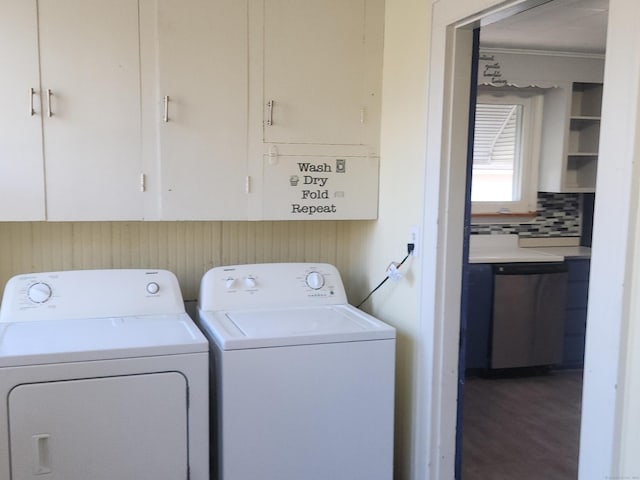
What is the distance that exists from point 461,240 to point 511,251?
2.25 m

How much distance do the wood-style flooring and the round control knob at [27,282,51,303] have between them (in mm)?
1990

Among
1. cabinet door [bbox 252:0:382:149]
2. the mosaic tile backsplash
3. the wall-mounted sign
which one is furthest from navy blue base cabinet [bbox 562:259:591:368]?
cabinet door [bbox 252:0:382:149]

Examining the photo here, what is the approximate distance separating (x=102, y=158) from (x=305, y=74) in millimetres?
892

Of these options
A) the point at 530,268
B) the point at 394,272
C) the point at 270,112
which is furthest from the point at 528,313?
the point at 270,112

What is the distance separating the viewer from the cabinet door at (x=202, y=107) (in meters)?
2.42

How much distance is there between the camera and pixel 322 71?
2.61 meters

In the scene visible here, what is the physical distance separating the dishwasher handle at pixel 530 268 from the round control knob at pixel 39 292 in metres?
2.70

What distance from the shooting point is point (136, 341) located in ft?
6.84

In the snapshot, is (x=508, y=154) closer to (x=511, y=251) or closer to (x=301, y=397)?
(x=511, y=251)

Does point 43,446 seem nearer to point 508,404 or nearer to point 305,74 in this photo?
point 305,74

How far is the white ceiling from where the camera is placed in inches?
130

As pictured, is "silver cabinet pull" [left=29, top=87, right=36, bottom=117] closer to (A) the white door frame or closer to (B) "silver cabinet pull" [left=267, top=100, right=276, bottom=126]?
(B) "silver cabinet pull" [left=267, top=100, right=276, bottom=126]

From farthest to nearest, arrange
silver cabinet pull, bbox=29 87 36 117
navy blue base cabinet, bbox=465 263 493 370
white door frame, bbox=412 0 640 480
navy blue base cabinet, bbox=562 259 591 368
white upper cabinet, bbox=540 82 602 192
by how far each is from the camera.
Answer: white upper cabinet, bbox=540 82 602 192 → navy blue base cabinet, bbox=562 259 591 368 → navy blue base cabinet, bbox=465 263 493 370 → silver cabinet pull, bbox=29 87 36 117 → white door frame, bbox=412 0 640 480

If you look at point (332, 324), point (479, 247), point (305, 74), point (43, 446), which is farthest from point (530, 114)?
point (43, 446)
